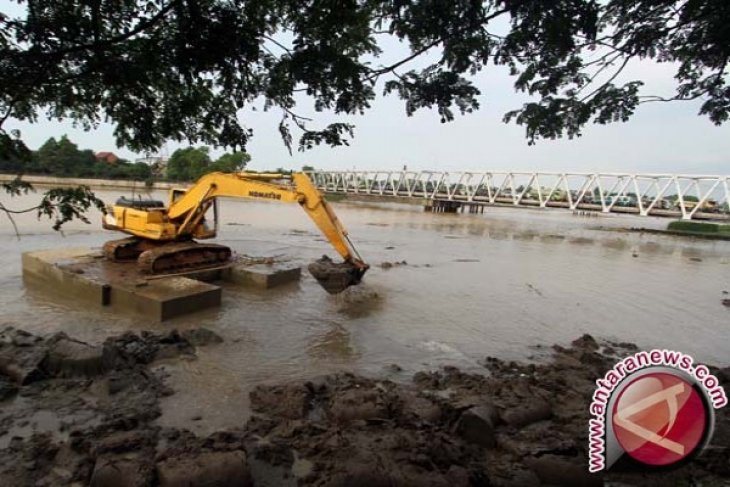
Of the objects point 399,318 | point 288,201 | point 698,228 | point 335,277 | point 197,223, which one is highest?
point 288,201

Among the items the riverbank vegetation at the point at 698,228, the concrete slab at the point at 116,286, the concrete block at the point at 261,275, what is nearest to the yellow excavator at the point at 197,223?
the concrete slab at the point at 116,286

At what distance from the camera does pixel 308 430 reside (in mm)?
4762

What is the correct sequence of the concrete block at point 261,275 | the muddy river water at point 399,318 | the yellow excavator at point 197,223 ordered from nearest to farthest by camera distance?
the muddy river water at point 399,318 → the yellow excavator at point 197,223 → the concrete block at point 261,275

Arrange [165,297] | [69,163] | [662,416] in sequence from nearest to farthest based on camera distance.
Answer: [662,416] → [165,297] → [69,163]

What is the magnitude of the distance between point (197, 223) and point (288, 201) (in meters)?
2.92

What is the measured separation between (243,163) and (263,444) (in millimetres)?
90900

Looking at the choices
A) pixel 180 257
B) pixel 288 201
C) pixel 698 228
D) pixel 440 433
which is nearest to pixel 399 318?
pixel 288 201

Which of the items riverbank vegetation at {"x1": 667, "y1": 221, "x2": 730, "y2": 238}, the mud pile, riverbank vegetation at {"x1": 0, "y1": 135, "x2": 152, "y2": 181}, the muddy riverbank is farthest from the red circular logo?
riverbank vegetation at {"x1": 0, "y1": 135, "x2": 152, "y2": 181}

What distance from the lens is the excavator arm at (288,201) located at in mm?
10336

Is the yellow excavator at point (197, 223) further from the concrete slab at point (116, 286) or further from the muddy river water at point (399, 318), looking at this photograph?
the muddy river water at point (399, 318)

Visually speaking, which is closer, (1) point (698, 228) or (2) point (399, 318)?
(2) point (399, 318)

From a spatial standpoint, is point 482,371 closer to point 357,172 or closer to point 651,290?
point 651,290

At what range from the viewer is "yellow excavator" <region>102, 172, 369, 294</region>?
35.1 feet

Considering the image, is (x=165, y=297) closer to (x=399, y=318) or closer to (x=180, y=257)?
(x=180, y=257)
